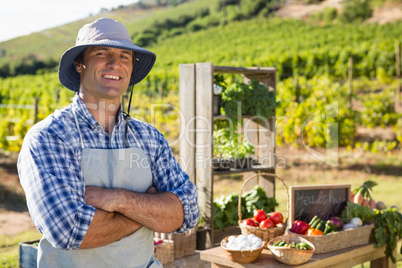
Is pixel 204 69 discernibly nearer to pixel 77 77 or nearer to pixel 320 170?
pixel 77 77

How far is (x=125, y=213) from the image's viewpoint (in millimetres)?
1899

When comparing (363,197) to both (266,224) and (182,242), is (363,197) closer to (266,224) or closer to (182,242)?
(266,224)

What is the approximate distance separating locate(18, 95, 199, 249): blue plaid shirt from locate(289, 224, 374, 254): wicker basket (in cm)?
168

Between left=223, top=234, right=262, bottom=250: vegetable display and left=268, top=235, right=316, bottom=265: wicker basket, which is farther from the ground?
left=223, top=234, right=262, bottom=250: vegetable display

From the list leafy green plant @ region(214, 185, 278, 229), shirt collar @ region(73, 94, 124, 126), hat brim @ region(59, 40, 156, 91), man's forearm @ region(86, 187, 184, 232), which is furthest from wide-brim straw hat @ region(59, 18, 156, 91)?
leafy green plant @ region(214, 185, 278, 229)

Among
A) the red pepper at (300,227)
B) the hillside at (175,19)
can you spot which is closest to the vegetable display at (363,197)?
the red pepper at (300,227)

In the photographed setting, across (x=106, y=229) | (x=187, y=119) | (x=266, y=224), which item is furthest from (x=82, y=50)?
(x=187, y=119)

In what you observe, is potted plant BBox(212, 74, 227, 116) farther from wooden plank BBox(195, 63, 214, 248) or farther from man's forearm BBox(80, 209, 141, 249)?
man's forearm BBox(80, 209, 141, 249)

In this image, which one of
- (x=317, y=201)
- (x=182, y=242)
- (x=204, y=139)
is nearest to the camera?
(x=317, y=201)

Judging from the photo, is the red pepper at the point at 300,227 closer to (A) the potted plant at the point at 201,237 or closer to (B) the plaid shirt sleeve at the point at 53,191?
(A) the potted plant at the point at 201,237

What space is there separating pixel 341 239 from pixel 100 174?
6.56 ft

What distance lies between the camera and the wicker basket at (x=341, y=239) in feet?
10.2

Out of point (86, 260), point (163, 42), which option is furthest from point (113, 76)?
point (163, 42)

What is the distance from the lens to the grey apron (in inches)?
74.4
